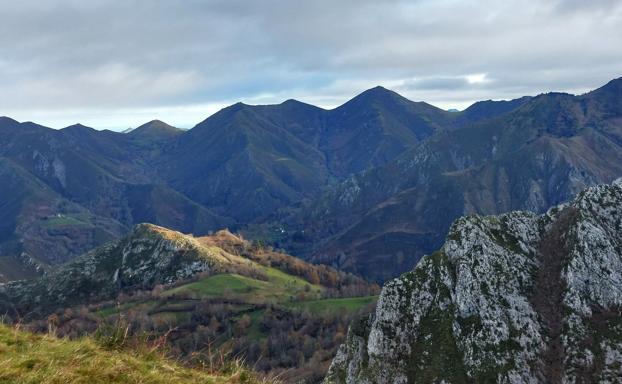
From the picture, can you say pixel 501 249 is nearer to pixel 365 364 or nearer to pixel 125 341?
pixel 365 364

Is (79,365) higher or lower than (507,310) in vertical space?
higher

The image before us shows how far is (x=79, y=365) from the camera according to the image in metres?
15.8

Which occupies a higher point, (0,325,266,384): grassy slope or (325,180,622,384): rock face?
(0,325,266,384): grassy slope

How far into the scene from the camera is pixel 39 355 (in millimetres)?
16281

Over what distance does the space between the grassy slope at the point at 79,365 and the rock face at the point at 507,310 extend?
80.8 metres

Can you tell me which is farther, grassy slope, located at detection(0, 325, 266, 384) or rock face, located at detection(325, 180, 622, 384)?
rock face, located at detection(325, 180, 622, 384)

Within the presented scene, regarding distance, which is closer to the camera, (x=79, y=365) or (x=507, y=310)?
(x=79, y=365)

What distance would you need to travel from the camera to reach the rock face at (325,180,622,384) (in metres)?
89.3

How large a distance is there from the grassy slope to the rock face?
8081 cm

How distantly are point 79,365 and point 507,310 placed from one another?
3820 inches

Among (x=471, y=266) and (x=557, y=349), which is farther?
(x=471, y=266)

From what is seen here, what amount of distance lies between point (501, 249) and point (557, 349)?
24.2 m

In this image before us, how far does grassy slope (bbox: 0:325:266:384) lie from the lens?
14.8 metres

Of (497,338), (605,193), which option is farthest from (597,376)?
(605,193)
